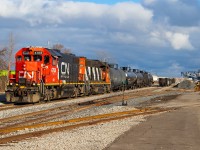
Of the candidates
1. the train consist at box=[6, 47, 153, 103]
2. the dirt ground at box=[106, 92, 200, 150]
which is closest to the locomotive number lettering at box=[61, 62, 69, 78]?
the train consist at box=[6, 47, 153, 103]

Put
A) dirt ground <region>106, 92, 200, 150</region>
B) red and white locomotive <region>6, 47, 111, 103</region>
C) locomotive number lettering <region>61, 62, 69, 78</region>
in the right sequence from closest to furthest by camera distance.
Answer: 1. dirt ground <region>106, 92, 200, 150</region>
2. red and white locomotive <region>6, 47, 111, 103</region>
3. locomotive number lettering <region>61, 62, 69, 78</region>

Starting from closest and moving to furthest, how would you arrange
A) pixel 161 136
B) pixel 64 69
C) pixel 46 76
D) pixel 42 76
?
pixel 161 136 → pixel 42 76 → pixel 46 76 → pixel 64 69

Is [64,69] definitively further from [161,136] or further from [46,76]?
[161,136]

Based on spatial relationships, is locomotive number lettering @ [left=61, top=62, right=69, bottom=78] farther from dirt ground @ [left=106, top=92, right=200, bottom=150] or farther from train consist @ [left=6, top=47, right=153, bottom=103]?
dirt ground @ [left=106, top=92, right=200, bottom=150]

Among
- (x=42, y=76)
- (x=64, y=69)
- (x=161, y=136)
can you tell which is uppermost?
(x=64, y=69)

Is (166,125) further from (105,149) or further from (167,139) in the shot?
(105,149)

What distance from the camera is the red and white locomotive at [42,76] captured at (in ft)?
86.6

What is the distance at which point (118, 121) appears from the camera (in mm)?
16219

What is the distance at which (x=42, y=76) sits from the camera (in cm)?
2767

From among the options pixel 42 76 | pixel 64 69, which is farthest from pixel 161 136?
pixel 64 69

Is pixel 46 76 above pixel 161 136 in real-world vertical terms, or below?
above

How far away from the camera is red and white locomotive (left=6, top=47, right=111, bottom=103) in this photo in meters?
26.4

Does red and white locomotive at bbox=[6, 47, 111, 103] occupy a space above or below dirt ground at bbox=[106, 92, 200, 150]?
above

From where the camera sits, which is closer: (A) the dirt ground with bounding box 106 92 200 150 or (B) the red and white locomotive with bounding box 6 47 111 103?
(A) the dirt ground with bounding box 106 92 200 150
